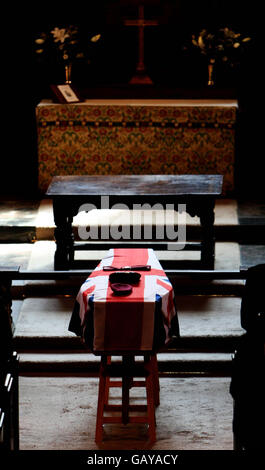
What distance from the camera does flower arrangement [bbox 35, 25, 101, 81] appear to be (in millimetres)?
8688

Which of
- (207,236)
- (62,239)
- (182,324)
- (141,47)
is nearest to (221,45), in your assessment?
(141,47)

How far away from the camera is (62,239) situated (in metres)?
6.60

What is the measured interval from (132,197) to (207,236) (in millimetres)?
686

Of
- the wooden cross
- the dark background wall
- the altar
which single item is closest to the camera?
the altar

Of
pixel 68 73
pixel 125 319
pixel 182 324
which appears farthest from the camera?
pixel 68 73

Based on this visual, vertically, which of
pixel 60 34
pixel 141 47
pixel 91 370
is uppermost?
pixel 60 34

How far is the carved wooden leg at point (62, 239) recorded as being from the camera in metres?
6.53

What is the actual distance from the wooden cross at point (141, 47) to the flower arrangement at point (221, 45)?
1.75ft

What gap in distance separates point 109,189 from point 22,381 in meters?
1.84

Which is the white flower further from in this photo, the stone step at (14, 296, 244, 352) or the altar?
the stone step at (14, 296, 244, 352)

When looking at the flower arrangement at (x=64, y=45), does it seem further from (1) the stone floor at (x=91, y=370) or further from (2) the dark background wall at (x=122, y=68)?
(1) the stone floor at (x=91, y=370)

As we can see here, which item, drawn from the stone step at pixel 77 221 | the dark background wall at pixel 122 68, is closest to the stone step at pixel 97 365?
the stone step at pixel 77 221

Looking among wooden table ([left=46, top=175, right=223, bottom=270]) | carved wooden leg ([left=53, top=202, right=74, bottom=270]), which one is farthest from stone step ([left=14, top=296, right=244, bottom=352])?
wooden table ([left=46, top=175, right=223, bottom=270])

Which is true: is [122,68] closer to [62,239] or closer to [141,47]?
[141,47]
